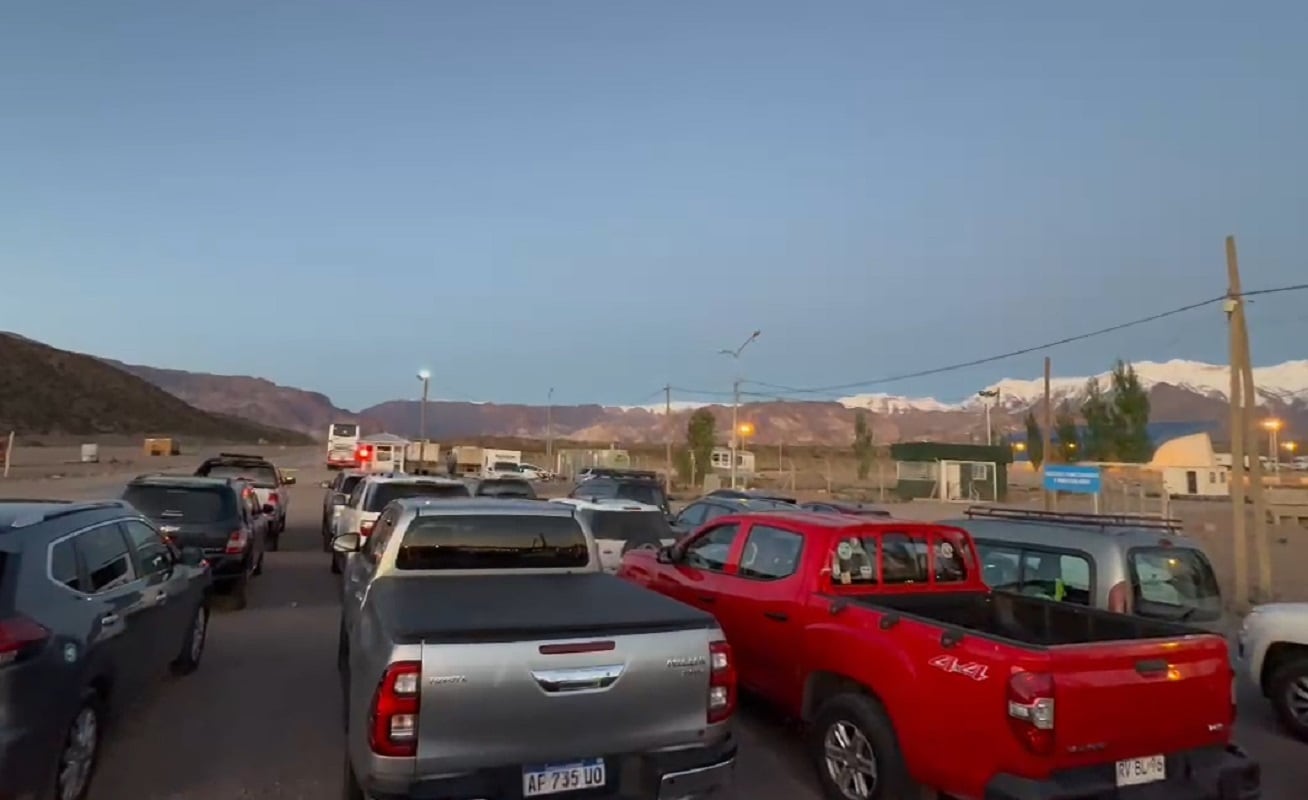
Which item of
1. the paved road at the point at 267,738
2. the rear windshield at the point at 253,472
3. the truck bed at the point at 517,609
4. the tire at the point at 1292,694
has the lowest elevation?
the paved road at the point at 267,738

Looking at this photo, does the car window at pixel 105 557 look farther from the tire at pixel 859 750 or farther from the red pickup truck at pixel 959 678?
the tire at pixel 859 750

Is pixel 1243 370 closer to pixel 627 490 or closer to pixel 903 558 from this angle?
pixel 627 490

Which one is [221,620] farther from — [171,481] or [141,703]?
[141,703]

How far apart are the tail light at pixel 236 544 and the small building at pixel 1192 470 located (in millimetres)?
48709

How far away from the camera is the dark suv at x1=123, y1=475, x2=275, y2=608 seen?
1145 centimetres

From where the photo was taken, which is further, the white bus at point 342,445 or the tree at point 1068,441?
the white bus at point 342,445

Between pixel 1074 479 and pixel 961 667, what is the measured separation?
21.6 m

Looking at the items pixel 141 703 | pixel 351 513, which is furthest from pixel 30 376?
pixel 141 703

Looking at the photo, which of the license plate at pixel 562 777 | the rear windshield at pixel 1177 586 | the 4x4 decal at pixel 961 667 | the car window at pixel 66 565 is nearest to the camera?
the license plate at pixel 562 777

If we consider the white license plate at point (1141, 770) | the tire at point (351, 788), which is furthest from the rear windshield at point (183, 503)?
the white license plate at point (1141, 770)

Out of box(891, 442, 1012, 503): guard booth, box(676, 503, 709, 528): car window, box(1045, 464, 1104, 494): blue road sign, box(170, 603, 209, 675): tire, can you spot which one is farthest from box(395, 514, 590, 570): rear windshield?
box(891, 442, 1012, 503): guard booth

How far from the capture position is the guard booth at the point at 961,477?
52656 millimetres

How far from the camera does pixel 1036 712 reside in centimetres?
430

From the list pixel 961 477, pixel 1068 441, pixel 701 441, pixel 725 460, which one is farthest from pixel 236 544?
pixel 725 460
